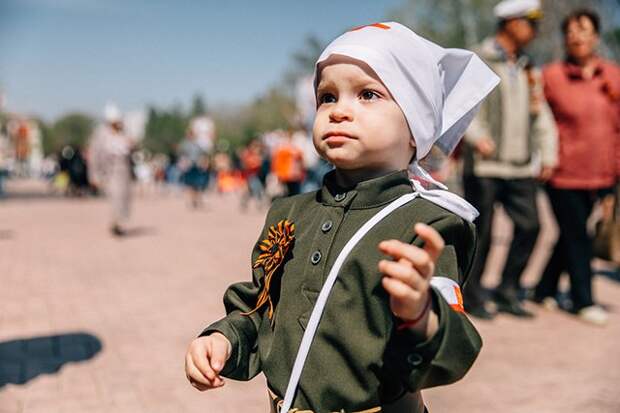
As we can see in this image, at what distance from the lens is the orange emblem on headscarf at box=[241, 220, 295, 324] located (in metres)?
1.67

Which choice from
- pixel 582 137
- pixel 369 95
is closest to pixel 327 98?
pixel 369 95

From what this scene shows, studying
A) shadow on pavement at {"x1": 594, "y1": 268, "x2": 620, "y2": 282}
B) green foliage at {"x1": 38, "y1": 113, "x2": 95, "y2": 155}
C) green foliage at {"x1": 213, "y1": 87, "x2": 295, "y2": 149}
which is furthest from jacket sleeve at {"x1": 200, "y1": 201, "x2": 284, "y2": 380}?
green foliage at {"x1": 38, "y1": 113, "x2": 95, "y2": 155}

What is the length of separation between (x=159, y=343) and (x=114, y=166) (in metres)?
6.23

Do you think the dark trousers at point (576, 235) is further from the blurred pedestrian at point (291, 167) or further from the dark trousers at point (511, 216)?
the blurred pedestrian at point (291, 167)

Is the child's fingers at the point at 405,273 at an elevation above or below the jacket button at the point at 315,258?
above

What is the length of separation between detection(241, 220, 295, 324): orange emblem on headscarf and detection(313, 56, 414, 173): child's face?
8.4 inches

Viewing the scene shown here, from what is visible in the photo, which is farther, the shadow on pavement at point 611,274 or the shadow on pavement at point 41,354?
the shadow on pavement at point 611,274

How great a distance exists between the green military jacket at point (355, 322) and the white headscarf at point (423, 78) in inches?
4.6

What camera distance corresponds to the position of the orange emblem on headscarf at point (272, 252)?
5.48ft

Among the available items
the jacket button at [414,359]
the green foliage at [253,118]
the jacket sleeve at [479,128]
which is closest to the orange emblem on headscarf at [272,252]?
the jacket button at [414,359]

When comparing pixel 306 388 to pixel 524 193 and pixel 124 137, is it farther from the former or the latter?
pixel 124 137

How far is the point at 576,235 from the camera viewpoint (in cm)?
497

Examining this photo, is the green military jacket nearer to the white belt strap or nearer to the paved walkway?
the white belt strap

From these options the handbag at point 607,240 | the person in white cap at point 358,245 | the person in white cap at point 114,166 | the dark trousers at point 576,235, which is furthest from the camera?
the person in white cap at point 114,166
